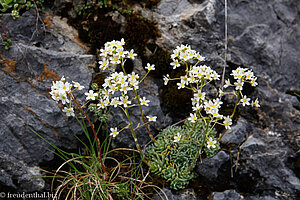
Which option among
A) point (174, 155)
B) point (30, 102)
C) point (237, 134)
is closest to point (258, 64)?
point (237, 134)

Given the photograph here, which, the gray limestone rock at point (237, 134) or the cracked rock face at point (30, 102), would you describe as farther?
the gray limestone rock at point (237, 134)

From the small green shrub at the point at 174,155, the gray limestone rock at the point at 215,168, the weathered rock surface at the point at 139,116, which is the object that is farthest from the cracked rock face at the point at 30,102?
the gray limestone rock at the point at 215,168

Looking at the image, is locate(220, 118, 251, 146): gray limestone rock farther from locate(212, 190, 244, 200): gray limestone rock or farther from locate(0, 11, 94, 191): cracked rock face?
locate(0, 11, 94, 191): cracked rock face

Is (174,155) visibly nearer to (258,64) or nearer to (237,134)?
(237,134)

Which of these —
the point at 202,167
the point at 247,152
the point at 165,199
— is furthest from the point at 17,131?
the point at 247,152

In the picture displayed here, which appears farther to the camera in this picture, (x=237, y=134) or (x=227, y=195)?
(x=237, y=134)

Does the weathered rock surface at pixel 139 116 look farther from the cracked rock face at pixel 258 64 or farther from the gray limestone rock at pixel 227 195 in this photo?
the gray limestone rock at pixel 227 195
